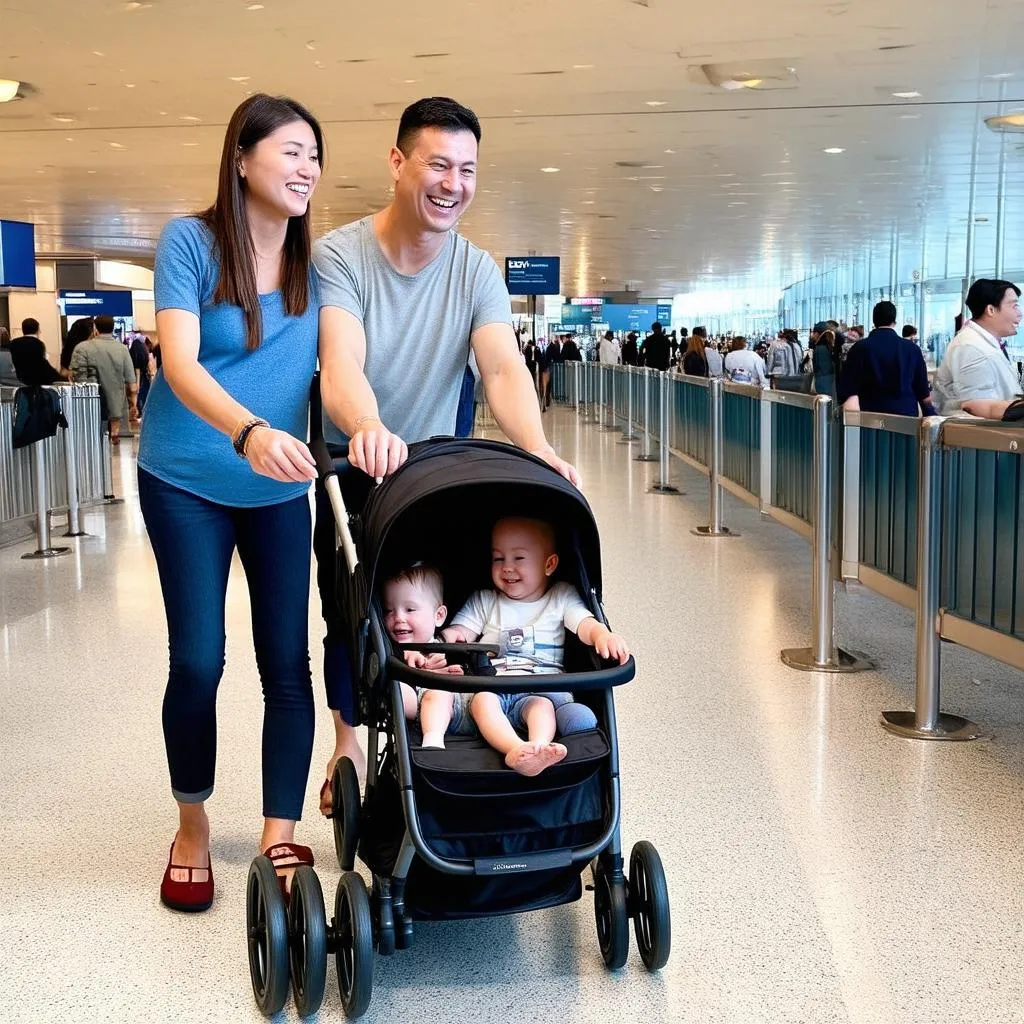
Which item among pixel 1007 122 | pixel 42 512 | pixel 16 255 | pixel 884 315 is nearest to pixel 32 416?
pixel 42 512

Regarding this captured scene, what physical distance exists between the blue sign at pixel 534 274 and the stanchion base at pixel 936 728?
24.4 m

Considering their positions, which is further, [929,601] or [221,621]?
[929,601]

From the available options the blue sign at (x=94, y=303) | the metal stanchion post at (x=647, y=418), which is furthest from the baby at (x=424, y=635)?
the blue sign at (x=94, y=303)

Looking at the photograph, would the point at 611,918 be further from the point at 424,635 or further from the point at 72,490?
the point at 72,490

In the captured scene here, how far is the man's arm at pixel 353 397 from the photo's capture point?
233 centimetres

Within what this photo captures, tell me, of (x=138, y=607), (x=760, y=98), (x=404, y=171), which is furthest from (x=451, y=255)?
(x=760, y=98)

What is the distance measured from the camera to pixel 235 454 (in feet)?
9.02

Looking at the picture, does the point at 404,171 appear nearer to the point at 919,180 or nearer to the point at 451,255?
the point at 451,255

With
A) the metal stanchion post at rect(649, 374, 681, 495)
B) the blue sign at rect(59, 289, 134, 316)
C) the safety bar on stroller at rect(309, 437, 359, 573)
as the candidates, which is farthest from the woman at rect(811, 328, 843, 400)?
the blue sign at rect(59, 289, 134, 316)

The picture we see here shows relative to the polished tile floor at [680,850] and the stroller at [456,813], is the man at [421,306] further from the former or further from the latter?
A: the polished tile floor at [680,850]

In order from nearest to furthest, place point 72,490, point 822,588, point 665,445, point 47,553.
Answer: point 822,588, point 47,553, point 72,490, point 665,445

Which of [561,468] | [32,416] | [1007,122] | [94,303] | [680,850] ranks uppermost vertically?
[1007,122]

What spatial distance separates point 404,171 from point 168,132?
447 inches

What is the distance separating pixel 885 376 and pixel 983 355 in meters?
1.51
